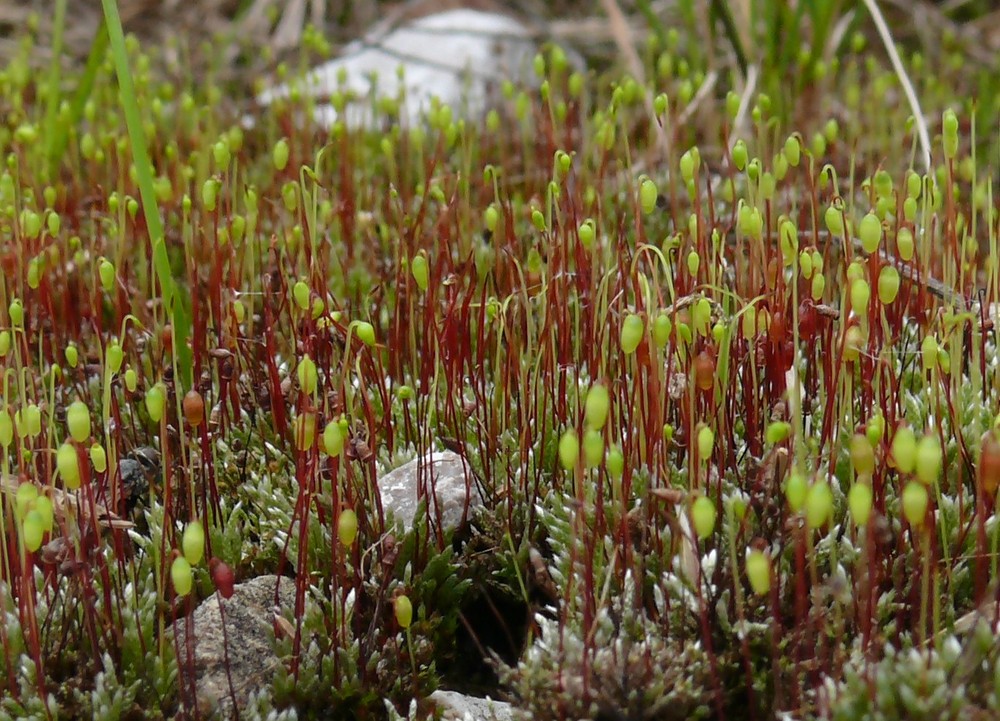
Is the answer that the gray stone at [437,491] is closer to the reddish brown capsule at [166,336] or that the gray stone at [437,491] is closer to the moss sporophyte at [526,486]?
the moss sporophyte at [526,486]

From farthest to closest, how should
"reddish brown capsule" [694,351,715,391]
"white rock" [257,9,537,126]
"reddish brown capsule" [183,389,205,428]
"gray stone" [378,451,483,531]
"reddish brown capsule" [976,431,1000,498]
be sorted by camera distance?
"white rock" [257,9,537,126] → "gray stone" [378,451,483,531] → "reddish brown capsule" [183,389,205,428] → "reddish brown capsule" [694,351,715,391] → "reddish brown capsule" [976,431,1000,498]

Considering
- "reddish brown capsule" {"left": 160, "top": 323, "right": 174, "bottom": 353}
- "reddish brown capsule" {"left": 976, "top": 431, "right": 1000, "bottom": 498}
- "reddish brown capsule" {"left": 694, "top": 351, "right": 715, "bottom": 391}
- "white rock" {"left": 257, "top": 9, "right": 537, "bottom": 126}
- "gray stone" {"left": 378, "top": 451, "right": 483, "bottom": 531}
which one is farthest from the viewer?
"white rock" {"left": 257, "top": 9, "right": 537, "bottom": 126}

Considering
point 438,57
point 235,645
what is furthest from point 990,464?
point 438,57

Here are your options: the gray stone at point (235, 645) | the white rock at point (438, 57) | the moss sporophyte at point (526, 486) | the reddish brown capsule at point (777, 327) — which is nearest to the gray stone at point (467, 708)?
the moss sporophyte at point (526, 486)

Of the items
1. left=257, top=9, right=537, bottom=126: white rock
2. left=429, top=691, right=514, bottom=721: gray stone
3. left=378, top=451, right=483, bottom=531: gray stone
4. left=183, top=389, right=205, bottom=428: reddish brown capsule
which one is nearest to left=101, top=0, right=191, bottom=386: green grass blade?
left=183, top=389, right=205, bottom=428: reddish brown capsule

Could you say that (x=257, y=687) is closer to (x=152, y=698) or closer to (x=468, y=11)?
(x=152, y=698)

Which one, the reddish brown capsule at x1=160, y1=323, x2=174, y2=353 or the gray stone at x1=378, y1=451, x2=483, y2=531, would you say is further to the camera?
the reddish brown capsule at x1=160, y1=323, x2=174, y2=353

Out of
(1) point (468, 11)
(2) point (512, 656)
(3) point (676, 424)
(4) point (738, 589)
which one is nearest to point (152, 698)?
(2) point (512, 656)

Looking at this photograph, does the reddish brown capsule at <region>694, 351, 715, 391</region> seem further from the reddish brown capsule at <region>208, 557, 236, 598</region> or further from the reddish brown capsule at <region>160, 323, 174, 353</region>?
the reddish brown capsule at <region>160, 323, 174, 353</region>
